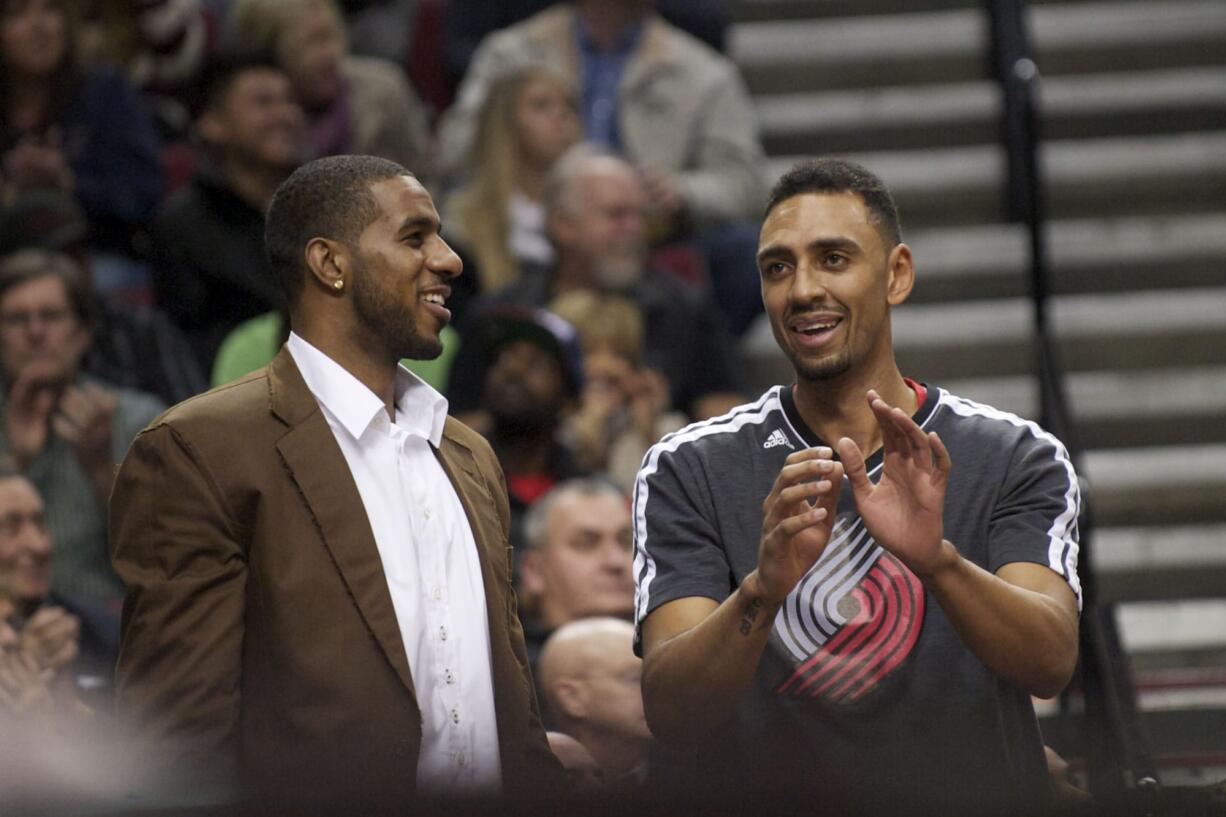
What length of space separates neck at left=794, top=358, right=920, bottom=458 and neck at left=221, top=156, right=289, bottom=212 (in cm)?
369

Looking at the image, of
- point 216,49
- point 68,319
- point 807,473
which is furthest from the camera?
point 216,49

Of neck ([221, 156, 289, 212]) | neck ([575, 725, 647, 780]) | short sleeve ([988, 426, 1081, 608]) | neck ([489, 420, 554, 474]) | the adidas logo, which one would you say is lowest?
neck ([575, 725, 647, 780])

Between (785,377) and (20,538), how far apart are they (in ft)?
8.86

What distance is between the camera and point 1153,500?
6.29 m

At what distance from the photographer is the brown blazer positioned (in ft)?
8.93

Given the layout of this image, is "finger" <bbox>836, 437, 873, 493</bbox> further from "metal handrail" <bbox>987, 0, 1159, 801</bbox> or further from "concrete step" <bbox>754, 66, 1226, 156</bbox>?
"concrete step" <bbox>754, 66, 1226, 156</bbox>

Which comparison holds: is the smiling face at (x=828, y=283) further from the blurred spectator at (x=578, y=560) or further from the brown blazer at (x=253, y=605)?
the blurred spectator at (x=578, y=560)

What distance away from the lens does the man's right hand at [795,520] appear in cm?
262

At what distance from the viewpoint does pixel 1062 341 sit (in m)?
6.75

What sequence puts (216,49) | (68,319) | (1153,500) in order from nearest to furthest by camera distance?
1. (68,319)
2. (1153,500)
3. (216,49)

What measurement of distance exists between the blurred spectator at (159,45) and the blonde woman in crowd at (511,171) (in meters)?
1.10

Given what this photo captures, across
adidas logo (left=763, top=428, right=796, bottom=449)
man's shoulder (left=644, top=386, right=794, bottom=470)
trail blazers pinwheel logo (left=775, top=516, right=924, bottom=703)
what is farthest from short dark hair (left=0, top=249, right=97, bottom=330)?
trail blazers pinwheel logo (left=775, top=516, right=924, bottom=703)

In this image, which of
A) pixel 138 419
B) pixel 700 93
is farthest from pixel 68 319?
pixel 700 93

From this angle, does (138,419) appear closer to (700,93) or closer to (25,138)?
(25,138)
